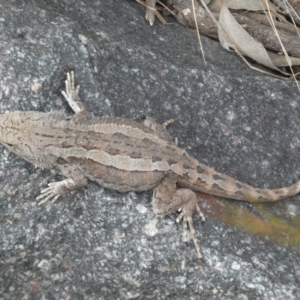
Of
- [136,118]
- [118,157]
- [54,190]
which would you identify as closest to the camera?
[54,190]

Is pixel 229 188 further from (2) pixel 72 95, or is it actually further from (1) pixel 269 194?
(2) pixel 72 95

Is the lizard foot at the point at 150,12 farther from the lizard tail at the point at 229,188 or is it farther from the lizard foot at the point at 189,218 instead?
the lizard foot at the point at 189,218

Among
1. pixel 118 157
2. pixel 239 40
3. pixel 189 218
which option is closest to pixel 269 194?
pixel 189 218

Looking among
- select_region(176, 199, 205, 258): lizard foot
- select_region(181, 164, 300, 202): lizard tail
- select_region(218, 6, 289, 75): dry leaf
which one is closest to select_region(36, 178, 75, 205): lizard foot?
select_region(176, 199, 205, 258): lizard foot

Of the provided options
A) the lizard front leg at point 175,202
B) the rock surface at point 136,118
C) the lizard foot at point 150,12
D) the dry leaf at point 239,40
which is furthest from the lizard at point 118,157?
the dry leaf at point 239,40

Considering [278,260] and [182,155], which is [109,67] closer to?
[182,155]

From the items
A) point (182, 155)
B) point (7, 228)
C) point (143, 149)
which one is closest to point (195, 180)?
point (182, 155)

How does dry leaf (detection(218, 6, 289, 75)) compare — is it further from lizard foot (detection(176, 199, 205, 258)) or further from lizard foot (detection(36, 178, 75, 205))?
lizard foot (detection(36, 178, 75, 205))
